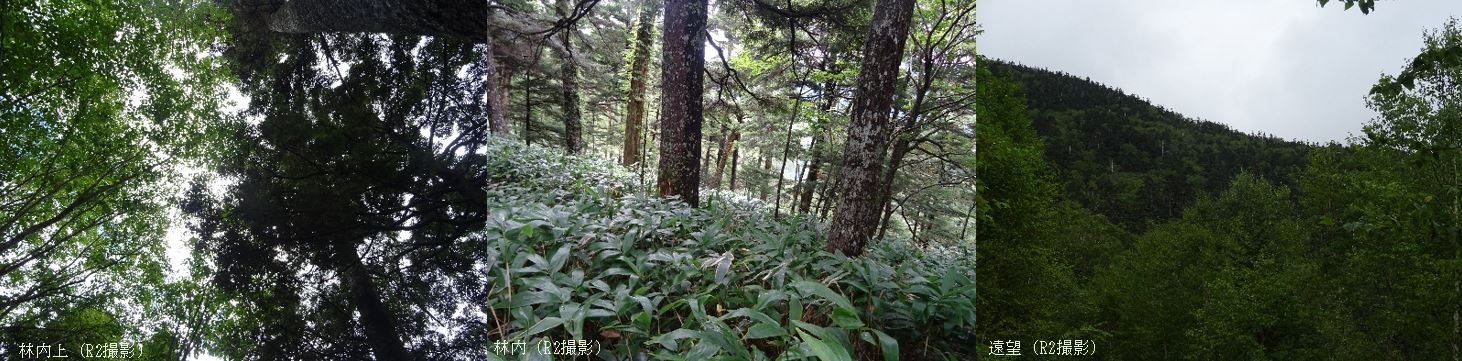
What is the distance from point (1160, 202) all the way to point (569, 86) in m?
2.58

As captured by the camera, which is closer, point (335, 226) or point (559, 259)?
point (335, 226)

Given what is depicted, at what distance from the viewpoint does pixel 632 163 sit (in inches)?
73.8

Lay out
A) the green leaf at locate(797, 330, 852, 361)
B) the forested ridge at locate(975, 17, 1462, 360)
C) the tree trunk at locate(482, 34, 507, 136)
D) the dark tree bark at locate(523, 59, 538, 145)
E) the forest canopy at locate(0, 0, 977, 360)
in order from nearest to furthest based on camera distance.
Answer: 1. the green leaf at locate(797, 330, 852, 361)
2. the forest canopy at locate(0, 0, 977, 360)
3. the tree trunk at locate(482, 34, 507, 136)
4. the dark tree bark at locate(523, 59, 538, 145)
5. the forested ridge at locate(975, 17, 1462, 360)

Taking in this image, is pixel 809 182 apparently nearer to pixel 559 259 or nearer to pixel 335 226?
pixel 559 259

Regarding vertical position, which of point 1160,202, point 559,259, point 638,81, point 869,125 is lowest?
point 559,259

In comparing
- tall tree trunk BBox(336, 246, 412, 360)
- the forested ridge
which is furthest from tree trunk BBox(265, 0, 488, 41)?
the forested ridge

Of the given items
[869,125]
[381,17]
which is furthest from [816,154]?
[381,17]

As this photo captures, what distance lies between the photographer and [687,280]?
1399 mm

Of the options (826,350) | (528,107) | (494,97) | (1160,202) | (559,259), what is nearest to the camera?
(826,350)

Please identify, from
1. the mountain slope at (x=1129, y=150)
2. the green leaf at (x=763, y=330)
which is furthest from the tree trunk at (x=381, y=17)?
the mountain slope at (x=1129, y=150)

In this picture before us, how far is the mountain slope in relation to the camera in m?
2.71

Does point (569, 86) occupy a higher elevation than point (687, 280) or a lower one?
higher

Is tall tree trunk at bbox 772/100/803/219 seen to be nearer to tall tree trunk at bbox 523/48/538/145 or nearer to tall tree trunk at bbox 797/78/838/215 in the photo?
tall tree trunk at bbox 797/78/838/215

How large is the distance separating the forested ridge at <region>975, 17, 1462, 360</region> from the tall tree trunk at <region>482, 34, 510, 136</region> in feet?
4.83
